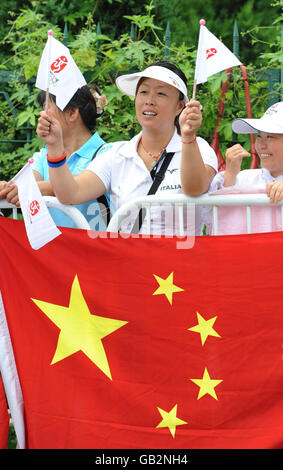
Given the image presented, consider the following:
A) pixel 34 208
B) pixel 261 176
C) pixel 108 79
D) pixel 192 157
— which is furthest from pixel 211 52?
pixel 108 79

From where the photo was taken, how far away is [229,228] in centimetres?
369

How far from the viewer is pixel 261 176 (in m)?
3.82

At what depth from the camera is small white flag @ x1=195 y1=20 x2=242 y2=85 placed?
3.50 m

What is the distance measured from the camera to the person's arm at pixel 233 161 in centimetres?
369

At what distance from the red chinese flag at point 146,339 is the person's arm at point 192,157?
0.24 meters

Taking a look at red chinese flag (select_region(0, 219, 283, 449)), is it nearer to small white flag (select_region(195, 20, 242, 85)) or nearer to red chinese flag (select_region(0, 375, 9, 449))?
red chinese flag (select_region(0, 375, 9, 449))

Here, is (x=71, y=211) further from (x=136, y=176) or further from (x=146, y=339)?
(x=146, y=339)

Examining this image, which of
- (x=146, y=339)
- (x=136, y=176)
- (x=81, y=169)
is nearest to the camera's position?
(x=146, y=339)

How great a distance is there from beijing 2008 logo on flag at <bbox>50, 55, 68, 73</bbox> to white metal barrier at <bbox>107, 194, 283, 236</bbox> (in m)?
0.68

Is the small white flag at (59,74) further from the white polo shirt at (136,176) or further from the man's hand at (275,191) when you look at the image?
the man's hand at (275,191)

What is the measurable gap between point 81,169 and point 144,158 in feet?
1.47

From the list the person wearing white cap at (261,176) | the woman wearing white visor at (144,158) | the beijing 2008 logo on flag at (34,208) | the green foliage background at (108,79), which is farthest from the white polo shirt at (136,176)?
the green foliage background at (108,79)

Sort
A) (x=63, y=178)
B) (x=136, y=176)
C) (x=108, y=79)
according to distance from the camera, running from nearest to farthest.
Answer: (x=63, y=178), (x=136, y=176), (x=108, y=79)
